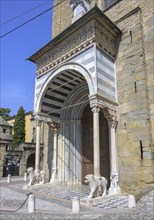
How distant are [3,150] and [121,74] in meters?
12.1

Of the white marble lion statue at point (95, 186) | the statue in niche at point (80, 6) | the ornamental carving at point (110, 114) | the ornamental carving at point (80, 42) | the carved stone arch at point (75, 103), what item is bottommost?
the white marble lion statue at point (95, 186)

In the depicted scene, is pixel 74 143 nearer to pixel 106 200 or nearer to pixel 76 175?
pixel 76 175

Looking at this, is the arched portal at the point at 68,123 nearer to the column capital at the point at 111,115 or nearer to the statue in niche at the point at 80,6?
the column capital at the point at 111,115

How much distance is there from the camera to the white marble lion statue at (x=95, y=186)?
685 centimetres

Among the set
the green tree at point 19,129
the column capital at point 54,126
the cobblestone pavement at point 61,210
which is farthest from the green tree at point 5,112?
the cobblestone pavement at point 61,210

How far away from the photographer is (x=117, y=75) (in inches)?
361

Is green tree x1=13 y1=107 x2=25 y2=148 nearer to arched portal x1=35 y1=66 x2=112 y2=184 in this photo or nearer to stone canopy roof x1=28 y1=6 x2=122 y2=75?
arched portal x1=35 y1=66 x2=112 y2=184

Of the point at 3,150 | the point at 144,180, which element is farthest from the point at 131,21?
the point at 3,150

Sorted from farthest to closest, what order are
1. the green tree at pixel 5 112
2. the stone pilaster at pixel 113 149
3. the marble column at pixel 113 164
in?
the green tree at pixel 5 112
the stone pilaster at pixel 113 149
the marble column at pixel 113 164

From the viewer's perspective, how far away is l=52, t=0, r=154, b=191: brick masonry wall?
25.1 feet

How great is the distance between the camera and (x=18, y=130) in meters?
26.0

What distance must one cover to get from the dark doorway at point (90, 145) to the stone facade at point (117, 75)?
3.14ft

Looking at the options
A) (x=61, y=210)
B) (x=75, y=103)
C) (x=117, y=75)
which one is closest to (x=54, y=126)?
(x=75, y=103)

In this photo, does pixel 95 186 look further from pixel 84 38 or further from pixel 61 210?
pixel 84 38
